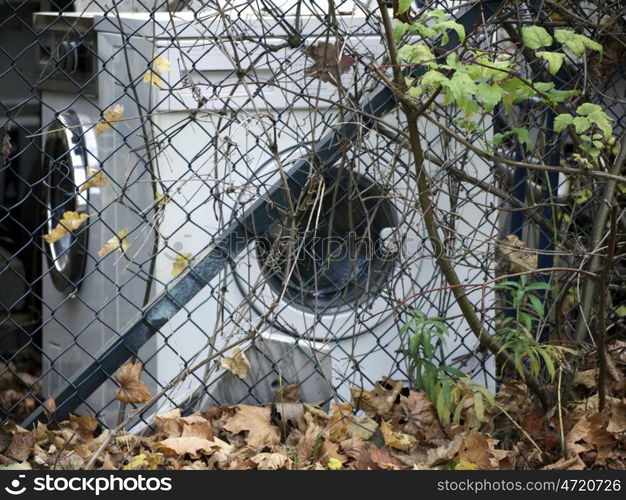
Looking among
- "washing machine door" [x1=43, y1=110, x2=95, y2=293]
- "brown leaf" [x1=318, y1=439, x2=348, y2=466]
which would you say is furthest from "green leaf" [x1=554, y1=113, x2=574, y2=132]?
A: "washing machine door" [x1=43, y1=110, x2=95, y2=293]

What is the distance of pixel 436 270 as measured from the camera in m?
2.82

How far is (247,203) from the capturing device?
256 cm

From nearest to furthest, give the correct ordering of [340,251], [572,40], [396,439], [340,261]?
1. [572,40]
2. [396,439]
3. [340,251]
4. [340,261]

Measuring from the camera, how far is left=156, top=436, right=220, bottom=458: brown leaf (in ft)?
7.92

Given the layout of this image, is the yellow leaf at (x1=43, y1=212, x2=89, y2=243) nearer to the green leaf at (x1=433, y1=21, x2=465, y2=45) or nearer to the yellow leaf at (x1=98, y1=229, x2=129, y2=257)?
the yellow leaf at (x1=98, y1=229, x2=129, y2=257)


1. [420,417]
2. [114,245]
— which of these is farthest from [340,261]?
[114,245]

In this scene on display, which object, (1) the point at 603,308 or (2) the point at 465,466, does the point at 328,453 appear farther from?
(1) the point at 603,308

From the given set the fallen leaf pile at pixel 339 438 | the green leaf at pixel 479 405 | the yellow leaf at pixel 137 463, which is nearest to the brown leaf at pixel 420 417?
the fallen leaf pile at pixel 339 438

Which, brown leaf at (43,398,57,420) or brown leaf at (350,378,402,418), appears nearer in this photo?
brown leaf at (43,398,57,420)

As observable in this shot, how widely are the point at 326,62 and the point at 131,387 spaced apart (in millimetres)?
1072

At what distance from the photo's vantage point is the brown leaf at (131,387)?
2.57 meters

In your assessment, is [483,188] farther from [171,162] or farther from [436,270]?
[171,162]

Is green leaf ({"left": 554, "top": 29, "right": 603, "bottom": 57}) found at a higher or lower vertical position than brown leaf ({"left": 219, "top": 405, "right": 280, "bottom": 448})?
higher
